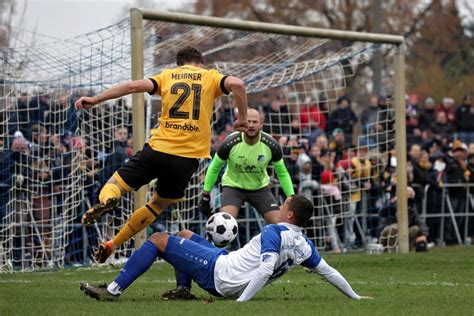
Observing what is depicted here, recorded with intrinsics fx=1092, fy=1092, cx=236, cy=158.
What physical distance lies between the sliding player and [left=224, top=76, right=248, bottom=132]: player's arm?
1616 mm

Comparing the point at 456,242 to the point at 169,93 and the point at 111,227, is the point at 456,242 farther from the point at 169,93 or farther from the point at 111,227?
the point at 169,93

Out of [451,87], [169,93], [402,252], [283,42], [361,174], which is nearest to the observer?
[169,93]

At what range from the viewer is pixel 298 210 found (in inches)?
380

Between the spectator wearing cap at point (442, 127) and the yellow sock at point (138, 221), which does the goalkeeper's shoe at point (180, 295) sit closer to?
the yellow sock at point (138, 221)

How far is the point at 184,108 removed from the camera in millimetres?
11023

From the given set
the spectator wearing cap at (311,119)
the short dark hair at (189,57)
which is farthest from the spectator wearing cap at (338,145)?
the short dark hair at (189,57)

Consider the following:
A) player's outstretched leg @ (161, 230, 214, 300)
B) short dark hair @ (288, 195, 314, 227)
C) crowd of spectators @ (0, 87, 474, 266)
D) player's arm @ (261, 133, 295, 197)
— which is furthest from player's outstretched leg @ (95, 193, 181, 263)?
crowd of spectators @ (0, 87, 474, 266)

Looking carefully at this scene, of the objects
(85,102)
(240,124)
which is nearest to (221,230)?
(240,124)

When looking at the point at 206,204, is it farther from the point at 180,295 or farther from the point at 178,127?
the point at 180,295

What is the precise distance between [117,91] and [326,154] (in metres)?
9.53

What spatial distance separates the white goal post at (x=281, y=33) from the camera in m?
15.2

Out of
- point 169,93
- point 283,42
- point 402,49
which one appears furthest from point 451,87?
point 169,93

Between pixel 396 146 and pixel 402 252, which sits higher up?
pixel 396 146

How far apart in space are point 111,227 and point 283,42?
14392mm
